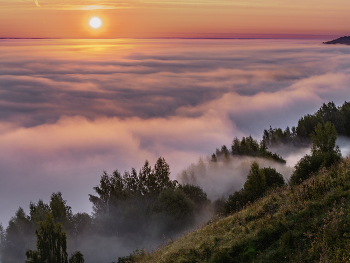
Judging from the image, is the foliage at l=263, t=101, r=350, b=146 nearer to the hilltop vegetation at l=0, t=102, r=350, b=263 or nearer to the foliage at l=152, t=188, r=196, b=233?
the hilltop vegetation at l=0, t=102, r=350, b=263

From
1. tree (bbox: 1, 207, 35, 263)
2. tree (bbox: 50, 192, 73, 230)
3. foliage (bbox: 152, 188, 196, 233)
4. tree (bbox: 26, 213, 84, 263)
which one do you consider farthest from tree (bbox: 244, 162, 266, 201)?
tree (bbox: 1, 207, 35, 263)

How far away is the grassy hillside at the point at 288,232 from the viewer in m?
10.5

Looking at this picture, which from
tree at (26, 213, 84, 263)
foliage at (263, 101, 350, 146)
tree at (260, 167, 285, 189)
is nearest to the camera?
tree at (26, 213, 84, 263)

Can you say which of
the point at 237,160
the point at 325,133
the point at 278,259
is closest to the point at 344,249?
the point at 278,259

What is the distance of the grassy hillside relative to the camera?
1048 cm

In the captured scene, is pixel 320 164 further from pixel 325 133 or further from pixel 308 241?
pixel 325 133

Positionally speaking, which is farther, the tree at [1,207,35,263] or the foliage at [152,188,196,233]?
the tree at [1,207,35,263]

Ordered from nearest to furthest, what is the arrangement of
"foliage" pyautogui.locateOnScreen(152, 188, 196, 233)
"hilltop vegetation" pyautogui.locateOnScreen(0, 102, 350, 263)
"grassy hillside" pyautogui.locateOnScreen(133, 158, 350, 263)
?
1. "grassy hillside" pyautogui.locateOnScreen(133, 158, 350, 263)
2. "hilltop vegetation" pyautogui.locateOnScreen(0, 102, 350, 263)
3. "foliage" pyautogui.locateOnScreen(152, 188, 196, 233)

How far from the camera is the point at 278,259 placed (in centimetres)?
1073

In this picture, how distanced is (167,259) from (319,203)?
734 cm

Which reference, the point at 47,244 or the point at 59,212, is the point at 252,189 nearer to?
the point at 47,244

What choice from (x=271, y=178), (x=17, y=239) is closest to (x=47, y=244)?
(x=271, y=178)

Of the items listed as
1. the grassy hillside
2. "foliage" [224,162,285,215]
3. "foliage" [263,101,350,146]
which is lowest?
the grassy hillside

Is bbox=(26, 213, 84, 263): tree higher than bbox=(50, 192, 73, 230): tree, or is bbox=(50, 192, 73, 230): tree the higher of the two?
bbox=(50, 192, 73, 230): tree
